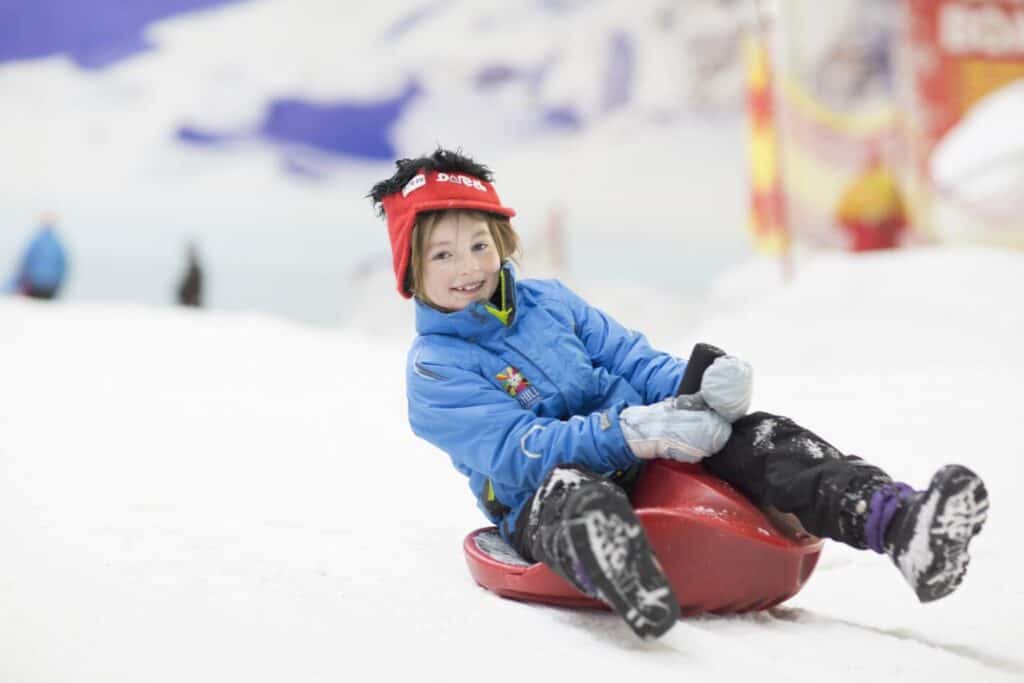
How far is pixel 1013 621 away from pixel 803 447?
1.16 feet

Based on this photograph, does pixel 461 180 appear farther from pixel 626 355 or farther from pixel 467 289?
pixel 626 355

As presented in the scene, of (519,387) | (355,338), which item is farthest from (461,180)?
(355,338)

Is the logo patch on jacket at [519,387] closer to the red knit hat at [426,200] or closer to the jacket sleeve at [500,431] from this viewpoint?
the jacket sleeve at [500,431]

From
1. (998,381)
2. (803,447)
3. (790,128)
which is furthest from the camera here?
(790,128)

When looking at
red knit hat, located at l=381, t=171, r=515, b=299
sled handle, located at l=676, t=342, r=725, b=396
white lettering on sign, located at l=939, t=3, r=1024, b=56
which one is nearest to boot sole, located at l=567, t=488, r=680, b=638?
sled handle, located at l=676, t=342, r=725, b=396

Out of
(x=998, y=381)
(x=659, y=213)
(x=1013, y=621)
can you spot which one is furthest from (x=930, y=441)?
(x=659, y=213)

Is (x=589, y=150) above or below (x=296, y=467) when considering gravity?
above

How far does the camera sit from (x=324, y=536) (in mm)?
1396

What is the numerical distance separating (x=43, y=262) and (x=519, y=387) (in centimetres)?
341

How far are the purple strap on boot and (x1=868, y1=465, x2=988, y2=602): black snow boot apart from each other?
0.02 meters

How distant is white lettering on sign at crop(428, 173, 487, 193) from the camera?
1314 mm

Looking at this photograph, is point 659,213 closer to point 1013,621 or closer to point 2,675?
point 1013,621

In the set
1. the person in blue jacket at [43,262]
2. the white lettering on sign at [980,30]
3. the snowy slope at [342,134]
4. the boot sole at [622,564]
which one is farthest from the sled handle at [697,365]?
the white lettering on sign at [980,30]

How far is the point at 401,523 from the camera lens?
5.14ft
